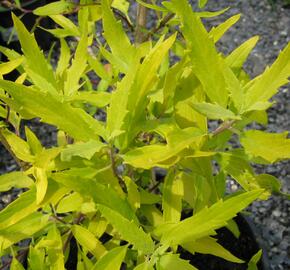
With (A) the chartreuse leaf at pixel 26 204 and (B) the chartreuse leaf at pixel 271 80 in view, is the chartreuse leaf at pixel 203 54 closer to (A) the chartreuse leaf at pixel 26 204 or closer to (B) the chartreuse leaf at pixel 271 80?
(B) the chartreuse leaf at pixel 271 80

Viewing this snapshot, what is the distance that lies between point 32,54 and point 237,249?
0.58 m


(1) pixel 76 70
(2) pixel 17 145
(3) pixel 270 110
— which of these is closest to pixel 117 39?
(1) pixel 76 70

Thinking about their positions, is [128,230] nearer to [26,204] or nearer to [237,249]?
[26,204]

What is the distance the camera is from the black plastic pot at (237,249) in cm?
95

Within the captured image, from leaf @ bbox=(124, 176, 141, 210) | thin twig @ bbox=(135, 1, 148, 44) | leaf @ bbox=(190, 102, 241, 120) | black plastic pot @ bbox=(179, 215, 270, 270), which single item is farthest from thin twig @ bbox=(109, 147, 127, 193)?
black plastic pot @ bbox=(179, 215, 270, 270)

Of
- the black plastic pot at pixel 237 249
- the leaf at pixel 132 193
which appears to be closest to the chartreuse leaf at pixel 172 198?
the leaf at pixel 132 193

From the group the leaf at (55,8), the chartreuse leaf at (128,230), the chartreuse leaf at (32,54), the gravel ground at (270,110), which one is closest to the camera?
the chartreuse leaf at (128,230)

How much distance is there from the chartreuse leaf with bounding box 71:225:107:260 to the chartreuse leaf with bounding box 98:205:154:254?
0.12 m

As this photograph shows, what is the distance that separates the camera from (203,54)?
0.48 meters

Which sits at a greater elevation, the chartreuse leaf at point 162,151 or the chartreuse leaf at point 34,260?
the chartreuse leaf at point 162,151

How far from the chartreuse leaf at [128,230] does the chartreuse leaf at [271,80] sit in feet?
0.51

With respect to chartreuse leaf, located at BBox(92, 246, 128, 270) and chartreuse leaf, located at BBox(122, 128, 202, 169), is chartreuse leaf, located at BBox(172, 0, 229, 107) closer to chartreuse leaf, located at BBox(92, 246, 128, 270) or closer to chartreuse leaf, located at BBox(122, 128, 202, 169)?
chartreuse leaf, located at BBox(122, 128, 202, 169)

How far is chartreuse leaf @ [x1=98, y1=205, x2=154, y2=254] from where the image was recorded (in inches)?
18.0

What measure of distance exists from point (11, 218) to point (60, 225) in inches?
5.1
